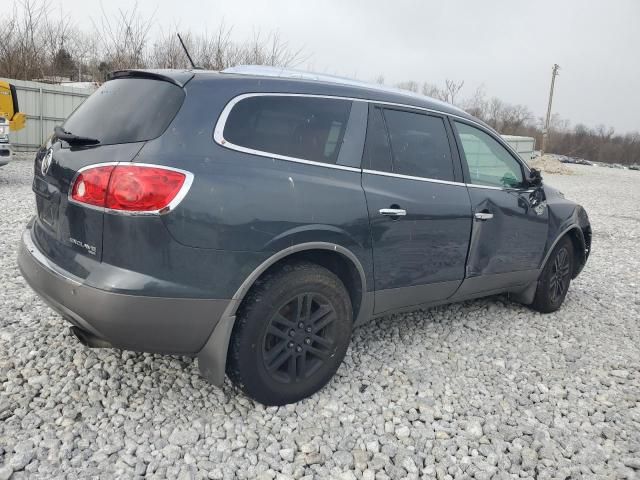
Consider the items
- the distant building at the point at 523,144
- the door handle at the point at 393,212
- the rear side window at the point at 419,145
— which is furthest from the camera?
the distant building at the point at 523,144

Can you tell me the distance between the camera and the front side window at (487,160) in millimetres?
3789

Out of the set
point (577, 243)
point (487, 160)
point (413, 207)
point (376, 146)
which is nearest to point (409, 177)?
point (413, 207)

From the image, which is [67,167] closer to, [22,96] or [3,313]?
[3,313]

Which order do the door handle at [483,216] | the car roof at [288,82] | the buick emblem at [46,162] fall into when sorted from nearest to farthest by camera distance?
1. the car roof at [288,82]
2. the buick emblem at [46,162]
3. the door handle at [483,216]

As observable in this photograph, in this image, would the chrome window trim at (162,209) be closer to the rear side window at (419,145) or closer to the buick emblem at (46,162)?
the buick emblem at (46,162)

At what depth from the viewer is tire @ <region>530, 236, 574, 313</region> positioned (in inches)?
180

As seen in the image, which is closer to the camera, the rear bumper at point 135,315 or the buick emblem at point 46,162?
the rear bumper at point 135,315

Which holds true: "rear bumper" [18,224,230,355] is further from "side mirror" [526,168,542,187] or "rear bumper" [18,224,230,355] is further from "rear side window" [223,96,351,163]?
"side mirror" [526,168,542,187]

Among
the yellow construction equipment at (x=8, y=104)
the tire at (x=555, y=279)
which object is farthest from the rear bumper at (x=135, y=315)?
the yellow construction equipment at (x=8, y=104)

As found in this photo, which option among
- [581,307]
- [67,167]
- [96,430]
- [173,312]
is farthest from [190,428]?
[581,307]

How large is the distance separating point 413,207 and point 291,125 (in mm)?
943

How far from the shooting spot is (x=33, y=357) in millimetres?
3111

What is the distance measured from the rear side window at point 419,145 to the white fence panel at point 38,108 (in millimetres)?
15110

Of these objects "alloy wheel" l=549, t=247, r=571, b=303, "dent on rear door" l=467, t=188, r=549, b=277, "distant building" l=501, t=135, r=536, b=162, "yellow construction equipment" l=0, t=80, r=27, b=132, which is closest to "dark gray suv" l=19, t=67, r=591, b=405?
"dent on rear door" l=467, t=188, r=549, b=277
